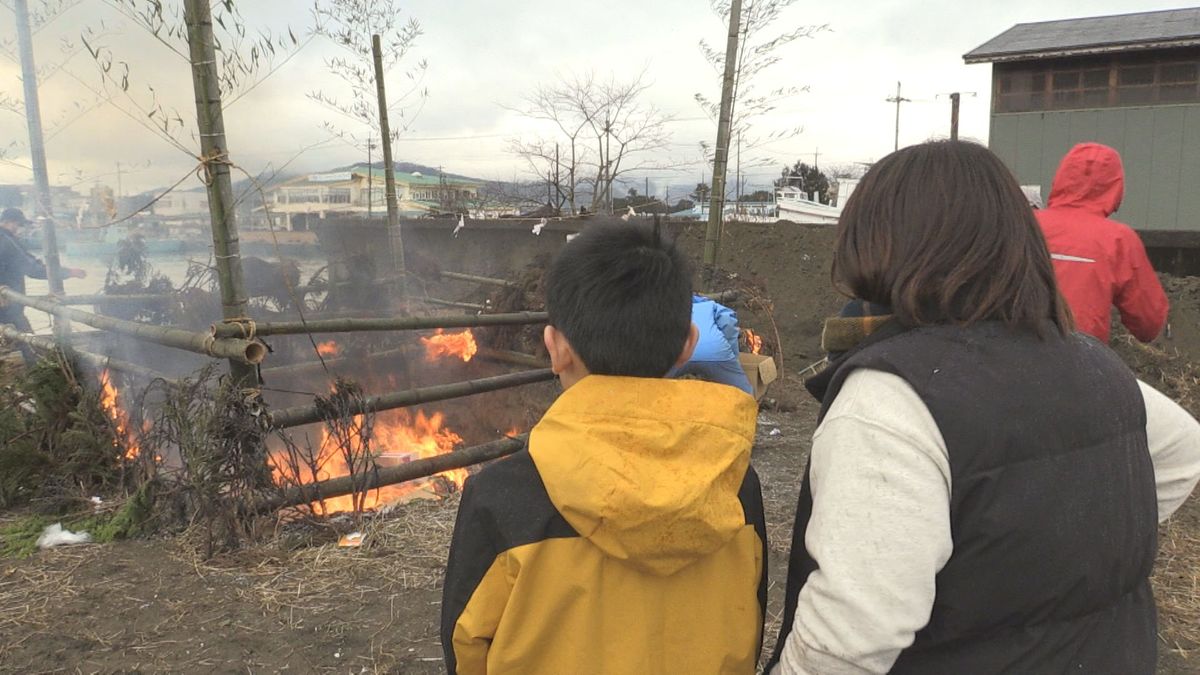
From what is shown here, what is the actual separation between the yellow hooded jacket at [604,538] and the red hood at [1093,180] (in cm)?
283

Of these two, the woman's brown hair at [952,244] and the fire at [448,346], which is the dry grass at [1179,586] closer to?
the woman's brown hair at [952,244]

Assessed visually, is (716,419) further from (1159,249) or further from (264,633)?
(1159,249)

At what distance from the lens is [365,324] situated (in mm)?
4160

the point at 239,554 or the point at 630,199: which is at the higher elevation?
the point at 630,199

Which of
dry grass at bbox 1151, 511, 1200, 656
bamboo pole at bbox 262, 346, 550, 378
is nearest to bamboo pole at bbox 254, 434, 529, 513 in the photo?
bamboo pole at bbox 262, 346, 550, 378

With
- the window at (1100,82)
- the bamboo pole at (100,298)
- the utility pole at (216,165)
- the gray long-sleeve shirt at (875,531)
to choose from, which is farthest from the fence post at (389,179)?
the window at (1100,82)

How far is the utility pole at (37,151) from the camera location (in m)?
8.61

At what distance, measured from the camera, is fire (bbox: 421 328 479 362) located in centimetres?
801

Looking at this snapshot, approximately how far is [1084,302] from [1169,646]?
1378mm

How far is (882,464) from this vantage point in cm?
113

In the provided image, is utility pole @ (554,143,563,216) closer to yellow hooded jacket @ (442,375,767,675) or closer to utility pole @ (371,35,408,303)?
utility pole @ (371,35,408,303)

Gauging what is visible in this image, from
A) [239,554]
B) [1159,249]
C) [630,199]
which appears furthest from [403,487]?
[630,199]

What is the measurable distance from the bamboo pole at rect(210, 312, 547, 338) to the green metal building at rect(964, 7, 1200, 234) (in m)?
10.3

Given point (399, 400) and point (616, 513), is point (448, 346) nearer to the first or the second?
point (399, 400)
